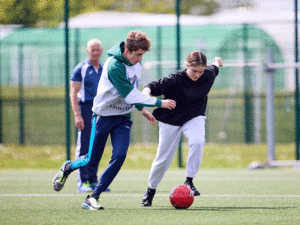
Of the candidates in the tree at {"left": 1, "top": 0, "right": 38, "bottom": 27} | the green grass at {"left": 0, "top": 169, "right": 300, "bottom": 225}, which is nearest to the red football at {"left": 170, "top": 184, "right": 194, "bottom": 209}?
the green grass at {"left": 0, "top": 169, "right": 300, "bottom": 225}

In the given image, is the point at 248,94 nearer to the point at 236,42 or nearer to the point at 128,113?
the point at 236,42

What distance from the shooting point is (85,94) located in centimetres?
738

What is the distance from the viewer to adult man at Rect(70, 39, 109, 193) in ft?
23.9

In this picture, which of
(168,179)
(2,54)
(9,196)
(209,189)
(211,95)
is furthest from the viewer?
(2,54)

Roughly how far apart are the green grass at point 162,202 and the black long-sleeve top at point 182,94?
0.87 m

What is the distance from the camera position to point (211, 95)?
16.5 meters

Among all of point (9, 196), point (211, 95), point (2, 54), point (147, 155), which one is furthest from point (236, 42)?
point (9, 196)

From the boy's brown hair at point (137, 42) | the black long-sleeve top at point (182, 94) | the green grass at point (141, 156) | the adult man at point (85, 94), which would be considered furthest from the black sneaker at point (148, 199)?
the green grass at point (141, 156)

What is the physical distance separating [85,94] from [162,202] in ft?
6.30

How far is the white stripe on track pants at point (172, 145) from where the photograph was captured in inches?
231

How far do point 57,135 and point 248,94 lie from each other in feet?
16.2

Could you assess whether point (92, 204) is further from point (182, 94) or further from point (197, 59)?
point (197, 59)

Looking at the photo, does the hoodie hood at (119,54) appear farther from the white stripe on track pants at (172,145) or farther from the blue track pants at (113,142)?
the white stripe on track pants at (172,145)

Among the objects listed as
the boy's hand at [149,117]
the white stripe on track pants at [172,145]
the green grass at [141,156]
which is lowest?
the green grass at [141,156]
